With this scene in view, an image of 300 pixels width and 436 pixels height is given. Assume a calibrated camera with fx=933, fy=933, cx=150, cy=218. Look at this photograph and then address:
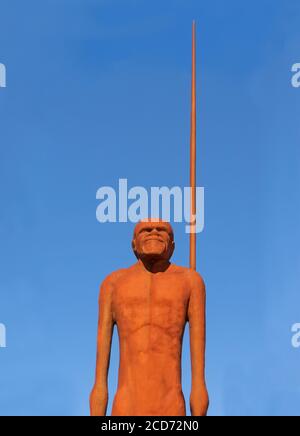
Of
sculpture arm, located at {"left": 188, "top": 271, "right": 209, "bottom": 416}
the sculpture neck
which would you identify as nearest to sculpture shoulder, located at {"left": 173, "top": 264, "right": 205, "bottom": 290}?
sculpture arm, located at {"left": 188, "top": 271, "right": 209, "bottom": 416}

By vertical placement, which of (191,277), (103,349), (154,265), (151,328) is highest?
(154,265)

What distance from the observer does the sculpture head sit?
14141 millimetres

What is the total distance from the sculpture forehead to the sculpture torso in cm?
59

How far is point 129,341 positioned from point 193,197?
106 inches

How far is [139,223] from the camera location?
14.4m

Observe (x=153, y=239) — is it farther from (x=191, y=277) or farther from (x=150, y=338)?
(x=150, y=338)

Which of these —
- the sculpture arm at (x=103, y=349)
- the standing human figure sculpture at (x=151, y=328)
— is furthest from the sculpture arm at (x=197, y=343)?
the sculpture arm at (x=103, y=349)

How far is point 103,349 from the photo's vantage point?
14094 mm

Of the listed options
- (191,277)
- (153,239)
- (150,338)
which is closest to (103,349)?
(150,338)

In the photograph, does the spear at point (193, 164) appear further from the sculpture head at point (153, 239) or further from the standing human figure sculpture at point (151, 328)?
the sculpture head at point (153, 239)

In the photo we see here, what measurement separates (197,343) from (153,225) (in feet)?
6.24

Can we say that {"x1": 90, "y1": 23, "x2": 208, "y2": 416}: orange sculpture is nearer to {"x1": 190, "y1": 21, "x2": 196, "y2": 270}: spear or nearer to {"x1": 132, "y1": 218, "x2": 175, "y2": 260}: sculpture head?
{"x1": 132, "y1": 218, "x2": 175, "y2": 260}: sculpture head
